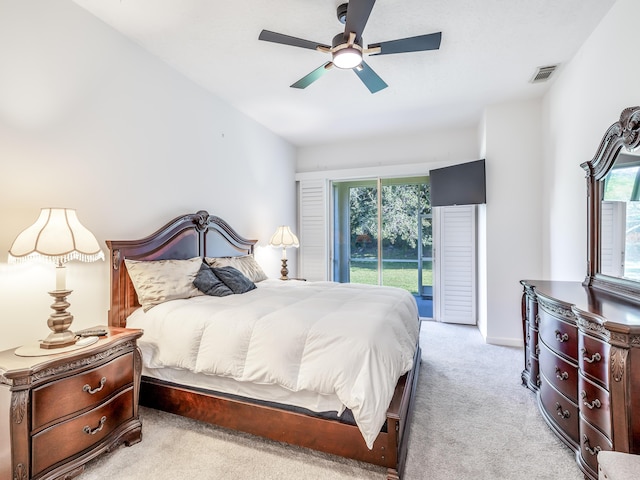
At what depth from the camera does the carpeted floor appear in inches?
69.4

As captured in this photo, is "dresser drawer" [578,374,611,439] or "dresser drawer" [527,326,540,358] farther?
"dresser drawer" [527,326,540,358]

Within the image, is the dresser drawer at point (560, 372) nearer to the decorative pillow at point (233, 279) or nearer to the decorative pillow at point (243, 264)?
the decorative pillow at point (233, 279)

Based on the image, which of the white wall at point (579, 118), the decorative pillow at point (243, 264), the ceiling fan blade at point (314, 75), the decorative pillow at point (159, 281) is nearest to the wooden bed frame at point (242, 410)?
the decorative pillow at point (159, 281)

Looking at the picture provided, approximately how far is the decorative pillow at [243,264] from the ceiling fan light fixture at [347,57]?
2115mm

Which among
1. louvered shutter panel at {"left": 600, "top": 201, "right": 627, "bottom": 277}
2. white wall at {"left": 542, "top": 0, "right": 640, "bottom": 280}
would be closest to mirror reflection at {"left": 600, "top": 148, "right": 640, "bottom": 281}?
louvered shutter panel at {"left": 600, "top": 201, "right": 627, "bottom": 277}

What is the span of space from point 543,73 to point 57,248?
13.9 ft

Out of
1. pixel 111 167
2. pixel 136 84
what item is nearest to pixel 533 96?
pixel 136 84

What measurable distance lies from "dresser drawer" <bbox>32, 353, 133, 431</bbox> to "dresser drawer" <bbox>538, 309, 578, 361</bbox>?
2652 millimetres

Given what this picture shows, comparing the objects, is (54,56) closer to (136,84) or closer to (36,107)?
(36,107)

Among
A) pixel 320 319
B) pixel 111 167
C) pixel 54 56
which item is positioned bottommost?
pixel 320 319

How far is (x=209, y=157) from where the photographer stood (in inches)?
141

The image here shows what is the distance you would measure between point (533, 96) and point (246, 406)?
14.1ft

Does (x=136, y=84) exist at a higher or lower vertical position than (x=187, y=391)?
higher

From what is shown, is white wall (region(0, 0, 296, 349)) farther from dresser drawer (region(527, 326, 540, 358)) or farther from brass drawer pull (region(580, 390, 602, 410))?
dresser drawer (region(527, 326, 540, 358))
